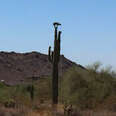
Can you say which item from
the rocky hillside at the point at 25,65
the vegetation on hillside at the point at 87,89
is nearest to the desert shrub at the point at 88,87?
the vegetation on hillside at the point at 87,89

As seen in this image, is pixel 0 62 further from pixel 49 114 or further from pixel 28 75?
pixel 49 114

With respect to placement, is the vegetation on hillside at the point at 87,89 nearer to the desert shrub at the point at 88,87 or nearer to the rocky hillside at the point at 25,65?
the desert shrub at the point at 88,87

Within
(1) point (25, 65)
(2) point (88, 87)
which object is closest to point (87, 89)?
(2) point (88, 87)

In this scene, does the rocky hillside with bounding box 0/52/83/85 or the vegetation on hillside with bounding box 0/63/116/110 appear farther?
the rocky hillside with bounding box 0/52/83/85

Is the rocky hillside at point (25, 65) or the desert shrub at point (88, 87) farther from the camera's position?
the rocky hillside at point (25, 65)

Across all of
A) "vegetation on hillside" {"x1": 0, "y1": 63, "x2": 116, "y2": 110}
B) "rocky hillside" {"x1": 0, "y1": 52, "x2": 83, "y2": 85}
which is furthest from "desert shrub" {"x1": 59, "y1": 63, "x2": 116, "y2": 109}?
"rocky hillside" {"x1": 0, "y1": 52, "x2": 83, "y2": 85}

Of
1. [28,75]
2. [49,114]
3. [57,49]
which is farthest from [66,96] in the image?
[28,75]

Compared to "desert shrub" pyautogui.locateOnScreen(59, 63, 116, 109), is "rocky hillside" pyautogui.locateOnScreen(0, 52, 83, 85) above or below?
above

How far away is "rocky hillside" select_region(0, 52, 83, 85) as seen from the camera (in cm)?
7625

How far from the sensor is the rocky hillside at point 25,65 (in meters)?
76.2

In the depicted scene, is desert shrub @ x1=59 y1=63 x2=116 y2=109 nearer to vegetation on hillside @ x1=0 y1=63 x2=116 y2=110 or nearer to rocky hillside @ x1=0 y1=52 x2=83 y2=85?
vegetation on hillside @ x1=0 y1=63 x2=116 y2=110

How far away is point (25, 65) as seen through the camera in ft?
268

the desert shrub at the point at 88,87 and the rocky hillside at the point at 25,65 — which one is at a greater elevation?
the rocky hillside at the point at 25,65

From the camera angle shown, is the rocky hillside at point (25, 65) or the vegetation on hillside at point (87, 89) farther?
the rocky hillside at point (25, 65)
